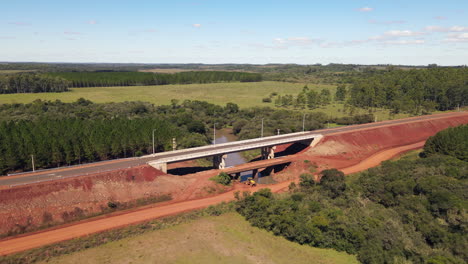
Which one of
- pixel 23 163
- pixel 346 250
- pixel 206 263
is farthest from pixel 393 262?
pixel 23 163

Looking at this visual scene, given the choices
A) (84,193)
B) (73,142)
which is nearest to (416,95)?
(73,142)

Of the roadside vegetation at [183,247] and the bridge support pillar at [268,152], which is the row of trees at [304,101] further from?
the roadside vegetation at [183,247]

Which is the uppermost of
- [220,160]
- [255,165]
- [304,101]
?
[304,101]

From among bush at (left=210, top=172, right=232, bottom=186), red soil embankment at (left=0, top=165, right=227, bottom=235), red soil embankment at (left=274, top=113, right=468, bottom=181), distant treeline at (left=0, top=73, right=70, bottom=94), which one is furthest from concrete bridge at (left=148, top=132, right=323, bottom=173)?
distant treeline at (left=0, top=73, right=70, bottom=94)

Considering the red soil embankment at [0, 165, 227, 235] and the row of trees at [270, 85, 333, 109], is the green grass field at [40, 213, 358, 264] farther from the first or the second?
the row of trees at [270, 85, 333, 109]

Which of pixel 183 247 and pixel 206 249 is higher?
pixel 183 247

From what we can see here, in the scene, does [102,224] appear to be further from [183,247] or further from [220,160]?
[220,160]

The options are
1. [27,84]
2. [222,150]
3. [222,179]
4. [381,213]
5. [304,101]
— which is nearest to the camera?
[381,213]
